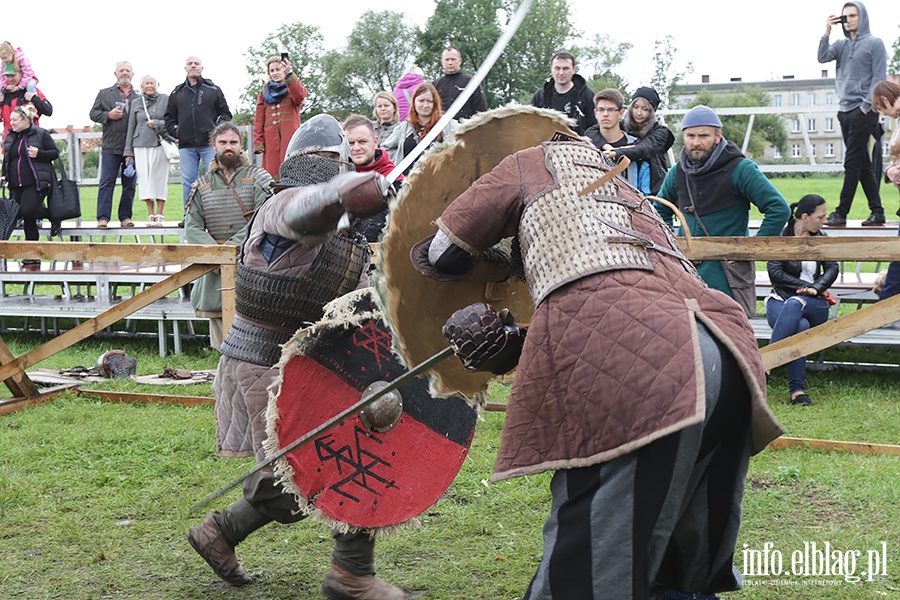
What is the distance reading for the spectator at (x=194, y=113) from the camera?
31.1ft

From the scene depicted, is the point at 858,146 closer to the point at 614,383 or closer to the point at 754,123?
the point at 614,383

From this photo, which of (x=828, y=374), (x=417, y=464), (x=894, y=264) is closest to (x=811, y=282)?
(x=894, y=264)

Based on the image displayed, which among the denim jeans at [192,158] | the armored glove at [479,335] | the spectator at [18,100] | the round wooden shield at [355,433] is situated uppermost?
the spectator at [18,100]

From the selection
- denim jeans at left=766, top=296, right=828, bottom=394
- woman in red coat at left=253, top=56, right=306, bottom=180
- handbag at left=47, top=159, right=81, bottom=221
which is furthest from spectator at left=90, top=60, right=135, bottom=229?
denim jeans at left=766, top=296, right=828, bottom=394

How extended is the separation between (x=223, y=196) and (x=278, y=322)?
4121 mm

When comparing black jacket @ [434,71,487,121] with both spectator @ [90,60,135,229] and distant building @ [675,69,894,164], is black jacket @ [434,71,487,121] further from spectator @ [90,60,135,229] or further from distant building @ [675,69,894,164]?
distant building @ [675,69,894,164]

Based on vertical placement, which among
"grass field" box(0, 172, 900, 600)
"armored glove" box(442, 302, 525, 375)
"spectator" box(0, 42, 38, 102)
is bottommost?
"grass field" box(0, 172, 900, 600)

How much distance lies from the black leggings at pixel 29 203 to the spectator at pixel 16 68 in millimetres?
1035

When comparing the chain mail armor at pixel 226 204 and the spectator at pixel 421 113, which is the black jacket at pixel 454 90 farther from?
the chain mail armor at pixel 226 204

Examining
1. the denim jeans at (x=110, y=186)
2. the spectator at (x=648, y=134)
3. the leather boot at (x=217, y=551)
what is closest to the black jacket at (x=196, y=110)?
the denim jeans at (x=110, y=186)

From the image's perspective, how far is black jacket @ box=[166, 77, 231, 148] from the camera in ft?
31.1

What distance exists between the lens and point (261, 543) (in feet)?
14.1

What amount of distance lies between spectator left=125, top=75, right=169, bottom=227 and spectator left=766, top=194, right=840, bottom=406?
621 cm

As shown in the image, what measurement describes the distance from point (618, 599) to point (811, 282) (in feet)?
16.2
